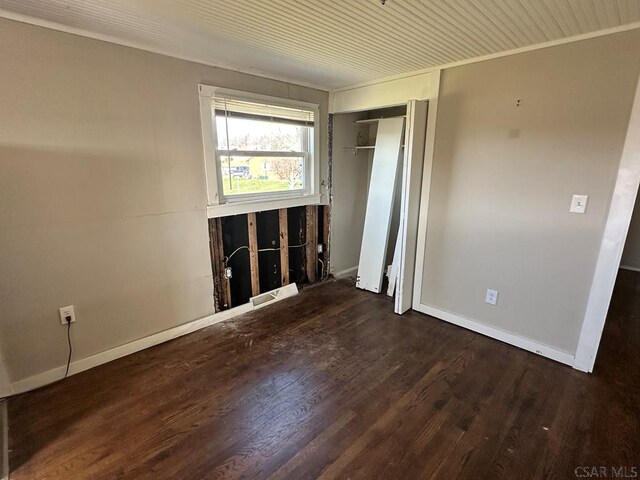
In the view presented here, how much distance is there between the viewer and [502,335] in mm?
2568

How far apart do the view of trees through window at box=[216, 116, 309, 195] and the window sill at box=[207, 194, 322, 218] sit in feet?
0.39

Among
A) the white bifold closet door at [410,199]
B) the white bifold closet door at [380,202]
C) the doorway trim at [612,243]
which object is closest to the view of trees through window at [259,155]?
the white bifold closet door at [380,202]

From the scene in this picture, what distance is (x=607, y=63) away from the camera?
6.27 feet

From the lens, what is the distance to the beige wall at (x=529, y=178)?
6.48 feet

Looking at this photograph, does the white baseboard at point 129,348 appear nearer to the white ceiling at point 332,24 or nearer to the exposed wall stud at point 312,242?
the exposed wall stud at point 312,242

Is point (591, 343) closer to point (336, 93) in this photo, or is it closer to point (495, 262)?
point (495, 262)

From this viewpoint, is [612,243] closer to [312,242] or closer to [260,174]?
[312,242]

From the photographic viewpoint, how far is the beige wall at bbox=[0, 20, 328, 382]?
182cm

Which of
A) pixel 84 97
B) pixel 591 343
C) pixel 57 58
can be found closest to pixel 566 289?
pixel 591 343

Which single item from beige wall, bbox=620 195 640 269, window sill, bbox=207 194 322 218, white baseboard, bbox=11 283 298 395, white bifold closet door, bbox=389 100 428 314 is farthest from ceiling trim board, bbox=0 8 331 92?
beige wall, bbox=620 195 640 269

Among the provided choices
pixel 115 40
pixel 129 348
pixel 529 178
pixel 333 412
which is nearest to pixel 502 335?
pixel 529 178

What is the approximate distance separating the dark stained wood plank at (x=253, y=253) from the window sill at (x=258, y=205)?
4.2 inches

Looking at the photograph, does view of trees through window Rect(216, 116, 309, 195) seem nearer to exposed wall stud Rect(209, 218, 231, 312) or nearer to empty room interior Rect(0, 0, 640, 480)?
empty room interior Rect(0, 0, 640, 480)

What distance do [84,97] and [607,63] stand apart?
10.7 ft
